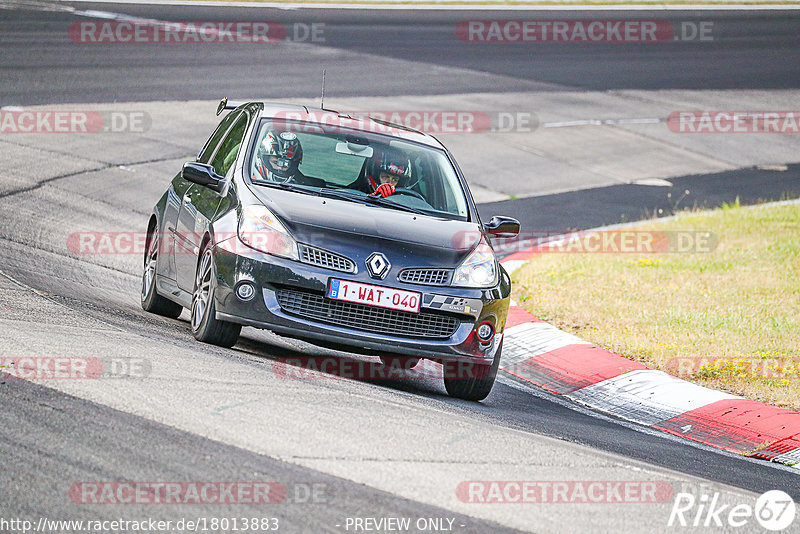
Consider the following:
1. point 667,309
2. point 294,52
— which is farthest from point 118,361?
point 294,52

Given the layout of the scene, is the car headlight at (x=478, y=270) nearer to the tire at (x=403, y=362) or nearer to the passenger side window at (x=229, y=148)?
the tire at (x=403, y=362)

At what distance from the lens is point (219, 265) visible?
24.4 ft

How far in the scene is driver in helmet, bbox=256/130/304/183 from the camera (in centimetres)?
820

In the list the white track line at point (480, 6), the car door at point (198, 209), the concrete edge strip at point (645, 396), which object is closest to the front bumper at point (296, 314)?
the car door at point (198, 209)

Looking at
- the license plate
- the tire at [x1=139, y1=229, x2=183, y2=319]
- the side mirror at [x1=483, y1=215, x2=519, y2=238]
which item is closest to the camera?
the license plate

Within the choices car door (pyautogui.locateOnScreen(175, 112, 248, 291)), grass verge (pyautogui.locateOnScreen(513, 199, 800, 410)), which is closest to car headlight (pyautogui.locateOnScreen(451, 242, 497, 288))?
car door (pyautogui.locateOnScreen(175, 112, 248, 291))

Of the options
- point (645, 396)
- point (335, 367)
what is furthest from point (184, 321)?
point (645, 396)

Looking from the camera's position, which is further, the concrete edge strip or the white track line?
the white track line

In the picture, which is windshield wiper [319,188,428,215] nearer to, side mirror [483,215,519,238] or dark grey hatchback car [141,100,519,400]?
dark grey hatchback car [141,100,519,400]

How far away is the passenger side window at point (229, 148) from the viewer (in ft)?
27.8

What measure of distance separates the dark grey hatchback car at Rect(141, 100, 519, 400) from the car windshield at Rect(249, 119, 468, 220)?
0.01 metres

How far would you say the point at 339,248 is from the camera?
7262 millimetres

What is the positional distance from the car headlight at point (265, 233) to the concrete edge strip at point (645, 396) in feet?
8.78

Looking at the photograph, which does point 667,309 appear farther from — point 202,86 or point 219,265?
point 202,86
